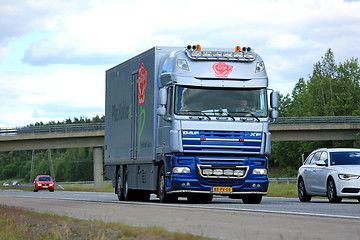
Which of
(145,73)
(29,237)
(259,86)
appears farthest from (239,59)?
(29,237)

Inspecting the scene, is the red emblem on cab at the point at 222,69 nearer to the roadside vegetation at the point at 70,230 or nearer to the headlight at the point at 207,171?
the headlight at the point at 207,171

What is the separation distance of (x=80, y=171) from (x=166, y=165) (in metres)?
167

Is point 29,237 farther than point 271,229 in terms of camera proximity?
Yes

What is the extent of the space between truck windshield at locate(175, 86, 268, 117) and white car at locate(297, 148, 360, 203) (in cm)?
299

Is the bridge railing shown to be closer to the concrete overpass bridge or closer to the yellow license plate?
the concrete overpass bridge

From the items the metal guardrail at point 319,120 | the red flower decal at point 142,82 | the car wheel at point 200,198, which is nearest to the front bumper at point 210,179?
the car wheel at point 200,198

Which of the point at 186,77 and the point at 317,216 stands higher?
the point at 186,77

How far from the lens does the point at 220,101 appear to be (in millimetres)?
21453

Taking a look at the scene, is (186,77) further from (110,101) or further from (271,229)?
(271,229)

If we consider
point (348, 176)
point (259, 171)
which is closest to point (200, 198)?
point (259, 171)

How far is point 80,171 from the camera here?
186 m

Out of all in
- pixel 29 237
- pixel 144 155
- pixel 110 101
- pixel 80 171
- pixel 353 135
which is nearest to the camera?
pixel 29 237

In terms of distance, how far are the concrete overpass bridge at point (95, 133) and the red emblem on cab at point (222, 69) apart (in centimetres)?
5030

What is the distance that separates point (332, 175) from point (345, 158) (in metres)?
1.10
